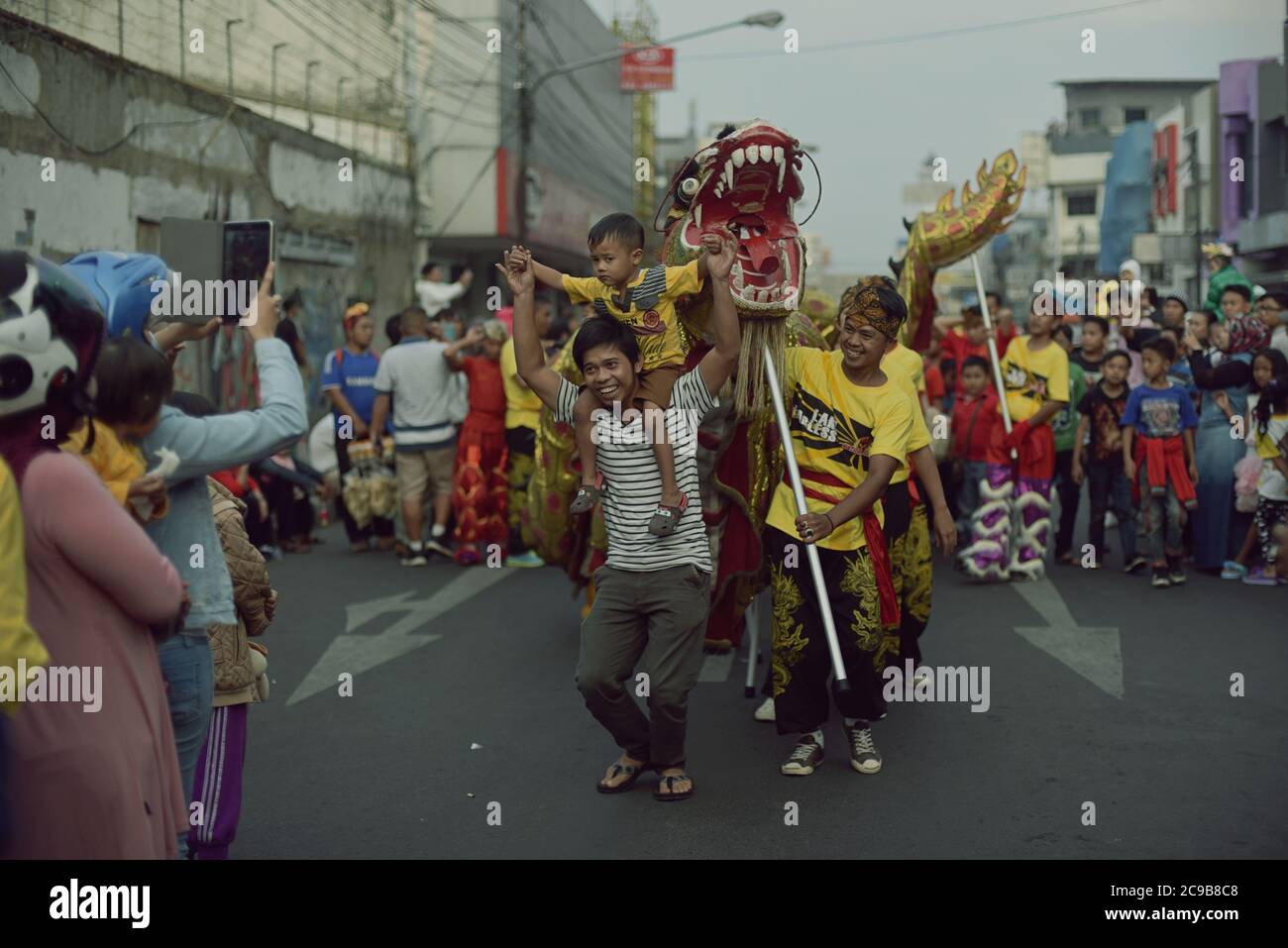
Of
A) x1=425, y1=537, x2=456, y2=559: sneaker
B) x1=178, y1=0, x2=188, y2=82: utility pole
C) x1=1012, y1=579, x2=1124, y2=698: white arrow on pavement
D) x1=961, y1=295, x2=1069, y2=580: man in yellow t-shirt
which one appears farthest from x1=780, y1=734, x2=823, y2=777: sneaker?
x1=178, y1=0, x2=188, y2=82: utility pole

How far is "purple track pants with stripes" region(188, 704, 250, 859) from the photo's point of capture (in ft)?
14.9

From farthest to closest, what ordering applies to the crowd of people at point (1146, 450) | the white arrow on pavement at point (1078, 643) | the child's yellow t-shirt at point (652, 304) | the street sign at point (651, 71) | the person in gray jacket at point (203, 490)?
1. the street sign at point (651, 71)
2. the crowd of people at point (1146, 450)
3. the white arrow on pavement at point (1078, 643)
4. the child's yellow t-shirt at point (652, 304)
5. the person in gray jacket at point (203, 490)

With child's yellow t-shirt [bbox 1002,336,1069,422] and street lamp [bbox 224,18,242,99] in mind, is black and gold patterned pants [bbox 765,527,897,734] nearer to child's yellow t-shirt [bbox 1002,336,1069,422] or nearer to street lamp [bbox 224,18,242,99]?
child's yellow t-shirt [bbox 1002,336,1069,422]

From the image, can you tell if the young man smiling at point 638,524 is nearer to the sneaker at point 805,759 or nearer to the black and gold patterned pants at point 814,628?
the black and gold patterned pants at point 814,628

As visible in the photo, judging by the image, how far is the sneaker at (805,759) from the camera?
5973 millimetres

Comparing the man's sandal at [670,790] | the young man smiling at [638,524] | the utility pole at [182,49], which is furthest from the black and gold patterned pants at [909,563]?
the utility pole at [182,49]

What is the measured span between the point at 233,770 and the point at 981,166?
21.5 ft

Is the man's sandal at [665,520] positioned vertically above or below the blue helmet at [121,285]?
below

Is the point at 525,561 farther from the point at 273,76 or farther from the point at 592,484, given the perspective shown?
the point at 273,76

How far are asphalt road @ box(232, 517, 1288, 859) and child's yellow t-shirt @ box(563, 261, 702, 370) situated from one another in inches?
65.8

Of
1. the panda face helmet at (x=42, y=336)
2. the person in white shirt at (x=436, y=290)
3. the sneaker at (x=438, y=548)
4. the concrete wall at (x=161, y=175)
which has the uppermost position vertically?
the concrete wall at (x=161, y=175)

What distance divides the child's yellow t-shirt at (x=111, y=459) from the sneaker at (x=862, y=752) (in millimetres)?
3386

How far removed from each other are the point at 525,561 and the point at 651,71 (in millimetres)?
22736
